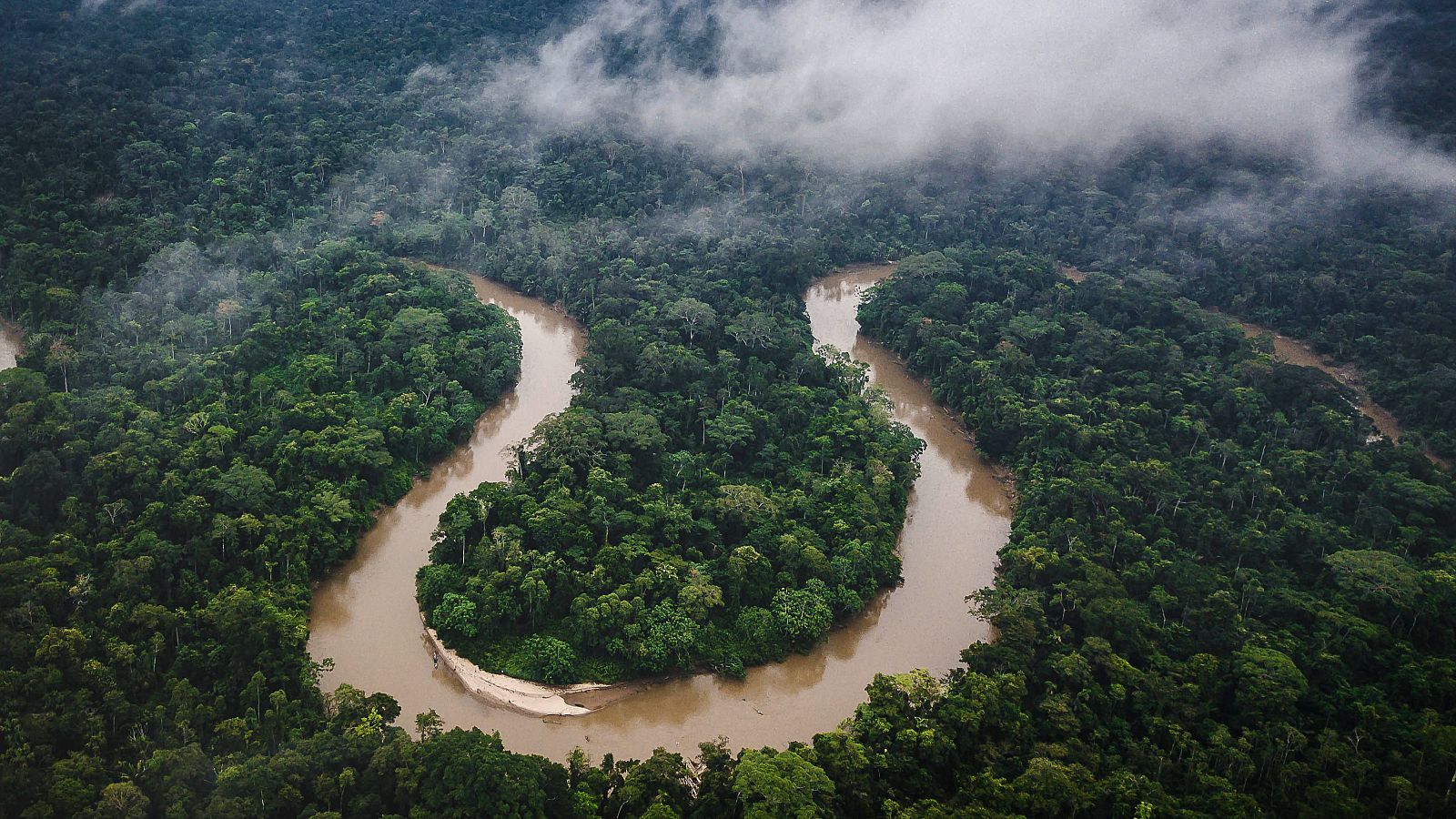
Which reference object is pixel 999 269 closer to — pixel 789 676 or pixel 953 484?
pixel 953 484

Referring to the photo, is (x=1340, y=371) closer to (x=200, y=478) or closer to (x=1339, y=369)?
(x=1339, y=369)

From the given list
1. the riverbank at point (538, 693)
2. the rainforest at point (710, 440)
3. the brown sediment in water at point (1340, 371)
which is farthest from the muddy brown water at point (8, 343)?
the brown sediment in water at point (1340, 371)

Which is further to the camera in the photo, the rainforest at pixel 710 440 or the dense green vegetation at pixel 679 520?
the dense green vegetation at pixel 679 520

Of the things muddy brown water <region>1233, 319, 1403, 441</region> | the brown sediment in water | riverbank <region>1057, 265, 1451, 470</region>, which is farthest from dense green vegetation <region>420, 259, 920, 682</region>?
muddy brown water <region>1233, 319, 1403, 441</region>

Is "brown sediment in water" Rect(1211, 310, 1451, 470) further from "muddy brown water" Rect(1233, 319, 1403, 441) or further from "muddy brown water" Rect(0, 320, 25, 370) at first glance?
"muddy brown water" Rect(0, 320, 25, 370)

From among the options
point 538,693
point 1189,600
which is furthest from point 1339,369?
point 538,693

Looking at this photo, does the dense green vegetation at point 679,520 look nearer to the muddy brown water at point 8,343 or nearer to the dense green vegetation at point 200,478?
the dense green vegetation at point 200,478
